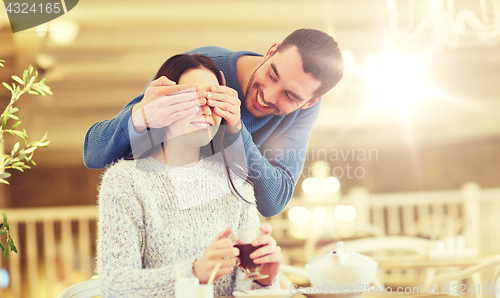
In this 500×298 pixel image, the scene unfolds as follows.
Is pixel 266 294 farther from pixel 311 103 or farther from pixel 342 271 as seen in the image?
pixel 311 103

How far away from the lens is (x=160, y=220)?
3.23 ft

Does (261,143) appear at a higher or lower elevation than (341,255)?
higher

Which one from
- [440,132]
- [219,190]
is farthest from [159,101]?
[440,132]

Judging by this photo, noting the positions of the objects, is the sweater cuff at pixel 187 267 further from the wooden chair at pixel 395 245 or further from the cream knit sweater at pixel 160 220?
the wooden chair at pixel 395 245

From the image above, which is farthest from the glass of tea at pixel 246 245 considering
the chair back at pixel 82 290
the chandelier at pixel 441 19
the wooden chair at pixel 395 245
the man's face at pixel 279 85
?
the chandelier at pixel 441 19

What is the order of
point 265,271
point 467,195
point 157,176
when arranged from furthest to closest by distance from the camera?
1. point 467,195
2. point 157,176
3. point 265,271

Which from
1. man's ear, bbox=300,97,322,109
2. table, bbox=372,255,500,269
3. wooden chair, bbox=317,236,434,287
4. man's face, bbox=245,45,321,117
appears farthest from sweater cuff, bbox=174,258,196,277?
wooden chair, bbox=317,236,434,287

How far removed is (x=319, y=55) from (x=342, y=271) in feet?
2.32

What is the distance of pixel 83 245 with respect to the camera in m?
3.49

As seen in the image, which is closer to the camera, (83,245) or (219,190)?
(219,190)

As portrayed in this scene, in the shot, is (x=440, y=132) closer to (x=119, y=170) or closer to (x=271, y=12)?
(x=271, y=12)

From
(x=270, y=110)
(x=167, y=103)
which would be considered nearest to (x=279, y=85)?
(x=270, y=110)

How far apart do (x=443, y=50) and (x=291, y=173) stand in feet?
9.55

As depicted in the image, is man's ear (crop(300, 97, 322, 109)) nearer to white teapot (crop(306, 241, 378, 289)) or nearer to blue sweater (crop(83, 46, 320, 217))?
Answer: blue sweater (crop(83, 46, 320, 217))
